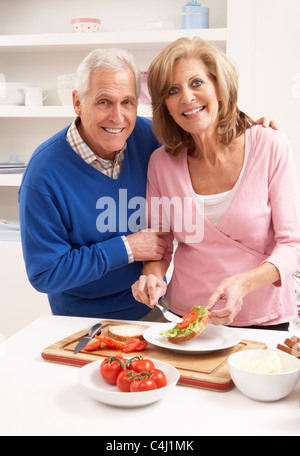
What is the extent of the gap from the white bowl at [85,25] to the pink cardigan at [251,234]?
5.65 feet

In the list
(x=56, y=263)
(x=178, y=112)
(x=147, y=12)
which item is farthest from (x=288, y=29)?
(x=56, y=263)

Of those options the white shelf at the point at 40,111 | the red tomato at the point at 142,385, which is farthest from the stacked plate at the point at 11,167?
the red tomato at the point at 142,385

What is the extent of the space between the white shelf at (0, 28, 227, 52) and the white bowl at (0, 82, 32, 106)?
0.23 m

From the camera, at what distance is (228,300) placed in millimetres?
1425

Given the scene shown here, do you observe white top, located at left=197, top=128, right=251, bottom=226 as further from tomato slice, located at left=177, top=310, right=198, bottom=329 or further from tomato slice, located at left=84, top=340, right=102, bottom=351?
tomato slice, located at left=84, top=340, right=102, bottom=351

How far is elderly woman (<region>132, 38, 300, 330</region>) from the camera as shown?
165 centimetres

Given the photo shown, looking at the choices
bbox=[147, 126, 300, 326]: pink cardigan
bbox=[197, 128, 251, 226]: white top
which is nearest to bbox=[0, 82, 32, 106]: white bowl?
bbox=[147, 126, 300, 326]: pink cardigan

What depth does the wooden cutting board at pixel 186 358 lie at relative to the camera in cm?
121

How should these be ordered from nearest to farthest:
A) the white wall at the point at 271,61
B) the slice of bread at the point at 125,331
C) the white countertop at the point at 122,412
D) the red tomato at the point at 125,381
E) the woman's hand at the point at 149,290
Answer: the white countertop at the point at 122,412 < the red tomato at the point at 125,381 < the slice of bread at the point at 125,331 < the woman's hand at the point at 149,290 < the white wall at the point at 271,61

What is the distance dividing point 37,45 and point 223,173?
6.37 ft

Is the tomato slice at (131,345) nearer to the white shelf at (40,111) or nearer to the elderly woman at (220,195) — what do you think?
the elderly woman at (220,195)

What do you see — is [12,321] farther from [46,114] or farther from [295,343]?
[295,343]

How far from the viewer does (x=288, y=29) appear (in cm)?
305

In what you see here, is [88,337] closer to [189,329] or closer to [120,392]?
[189,329]
